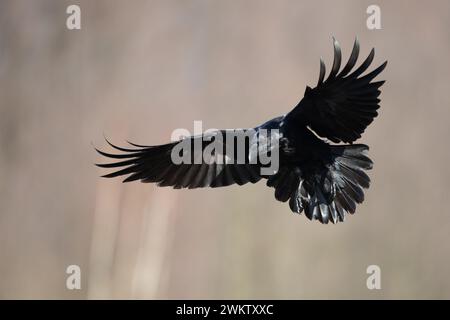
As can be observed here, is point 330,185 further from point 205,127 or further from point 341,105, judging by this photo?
point 205,127

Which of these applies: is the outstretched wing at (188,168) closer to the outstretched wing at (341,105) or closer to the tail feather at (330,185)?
the tail feather at (330,185)

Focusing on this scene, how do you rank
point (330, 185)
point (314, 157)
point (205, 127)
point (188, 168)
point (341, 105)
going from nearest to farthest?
point (341, 105)
point (314, 157)
point (330, 185)
point (188, 168)
point (205, 127)

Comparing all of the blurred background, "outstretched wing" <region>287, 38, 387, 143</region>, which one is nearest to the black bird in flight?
"outstretched wing" <region>287, 38, 387, 143</region>

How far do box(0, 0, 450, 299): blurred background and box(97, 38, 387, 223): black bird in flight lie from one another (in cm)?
99

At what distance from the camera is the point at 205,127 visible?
5746 millimetres

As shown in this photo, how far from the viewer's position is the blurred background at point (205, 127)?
5527mm

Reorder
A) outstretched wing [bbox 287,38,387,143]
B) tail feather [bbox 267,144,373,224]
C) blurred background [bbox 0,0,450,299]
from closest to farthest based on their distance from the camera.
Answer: outstretched wing [bbox 287,38,387,143]
tail feather [bbox 267,144,373,224]
blurred background [bbox 0,0,450,299]

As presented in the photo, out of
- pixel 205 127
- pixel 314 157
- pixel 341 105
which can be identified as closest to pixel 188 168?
pixel 314 157

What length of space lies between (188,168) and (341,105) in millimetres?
1011

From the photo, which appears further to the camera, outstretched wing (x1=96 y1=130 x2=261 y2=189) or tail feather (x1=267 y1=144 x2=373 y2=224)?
outstretched wing (x1=96 y1=130 x2=261 y2=189)

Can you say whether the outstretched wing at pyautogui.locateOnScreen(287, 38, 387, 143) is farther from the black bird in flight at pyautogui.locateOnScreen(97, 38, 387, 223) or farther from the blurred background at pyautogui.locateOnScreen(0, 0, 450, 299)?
the blurred background at pyautogui.locateOnScreen(0, 0, 450, 299)

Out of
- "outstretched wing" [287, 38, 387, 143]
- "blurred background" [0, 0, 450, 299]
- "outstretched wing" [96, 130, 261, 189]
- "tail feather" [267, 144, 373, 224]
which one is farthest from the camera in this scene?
"blurred background" [0, 0, 450, 299]

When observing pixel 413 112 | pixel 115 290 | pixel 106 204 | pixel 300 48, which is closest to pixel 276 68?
pixel 300 48

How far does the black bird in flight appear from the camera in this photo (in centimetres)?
374
